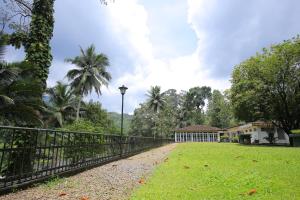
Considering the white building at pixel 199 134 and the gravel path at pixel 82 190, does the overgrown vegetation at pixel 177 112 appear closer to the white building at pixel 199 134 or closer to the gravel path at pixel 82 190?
the white building at pixel 199 134

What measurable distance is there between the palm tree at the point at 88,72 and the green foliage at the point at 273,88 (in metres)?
17.9

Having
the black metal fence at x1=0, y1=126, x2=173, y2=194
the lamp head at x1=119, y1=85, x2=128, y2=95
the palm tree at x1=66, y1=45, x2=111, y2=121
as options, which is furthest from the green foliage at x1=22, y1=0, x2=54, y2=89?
the palm tree at x1=66, y1=45, x2=111, y2=121

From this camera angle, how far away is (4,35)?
684cm

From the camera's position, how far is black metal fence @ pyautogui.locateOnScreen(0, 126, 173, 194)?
4.83 meters

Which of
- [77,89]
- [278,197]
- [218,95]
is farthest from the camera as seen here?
[218,95]

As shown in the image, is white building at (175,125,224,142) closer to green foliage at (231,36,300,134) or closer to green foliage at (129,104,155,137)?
green foliage at (129,104,155,137)

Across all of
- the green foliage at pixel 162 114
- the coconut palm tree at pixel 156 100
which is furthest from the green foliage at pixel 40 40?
the coconut palm tree at pixel 156 100

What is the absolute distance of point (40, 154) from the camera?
5930mm

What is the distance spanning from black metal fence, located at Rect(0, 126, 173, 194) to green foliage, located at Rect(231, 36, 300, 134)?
21510mm

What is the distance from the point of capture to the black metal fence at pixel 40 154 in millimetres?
4828

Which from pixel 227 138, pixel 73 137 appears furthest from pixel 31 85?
pixel 227 138

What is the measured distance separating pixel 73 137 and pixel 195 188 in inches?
183

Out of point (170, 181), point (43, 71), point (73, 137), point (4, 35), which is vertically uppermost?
point (4, 35)

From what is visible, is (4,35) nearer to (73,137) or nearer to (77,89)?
(73,137)
